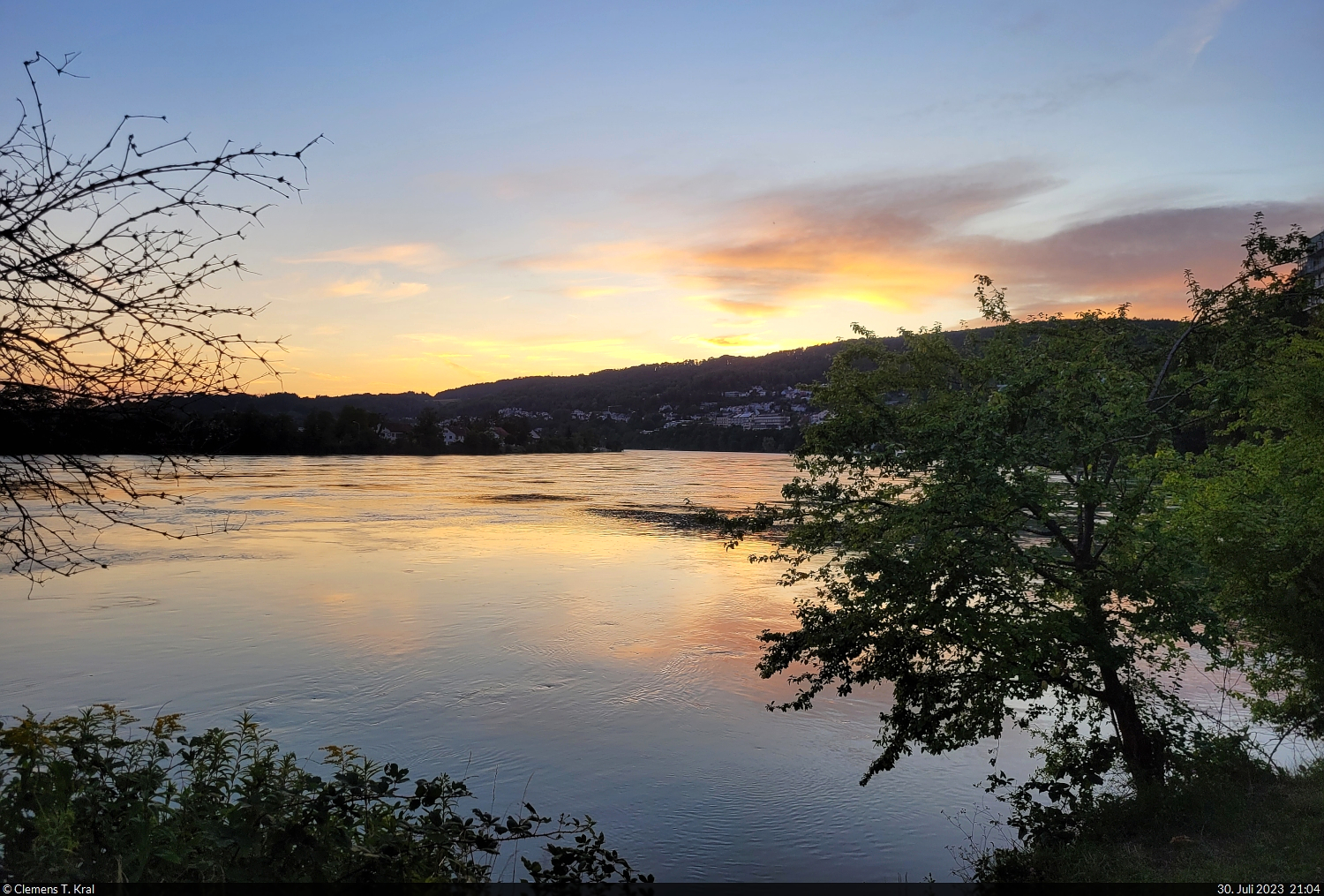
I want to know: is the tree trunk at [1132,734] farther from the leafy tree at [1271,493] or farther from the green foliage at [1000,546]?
the leafy tree at [1271,493]

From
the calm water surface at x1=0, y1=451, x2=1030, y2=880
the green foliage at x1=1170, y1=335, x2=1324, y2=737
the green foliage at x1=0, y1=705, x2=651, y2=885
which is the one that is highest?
the green foliage at x1=1170, y1=335, x2=1324, y2=737

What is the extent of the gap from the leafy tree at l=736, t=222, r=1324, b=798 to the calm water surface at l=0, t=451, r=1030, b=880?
5.16 feet

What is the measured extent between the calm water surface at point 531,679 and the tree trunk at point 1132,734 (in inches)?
80.1

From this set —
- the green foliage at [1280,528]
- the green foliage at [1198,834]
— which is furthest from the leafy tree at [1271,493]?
the green foliage at [1198,834]

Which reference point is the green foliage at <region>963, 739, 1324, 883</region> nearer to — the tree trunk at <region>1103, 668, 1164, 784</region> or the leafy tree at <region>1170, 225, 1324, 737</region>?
the tree trunk at <region>1103, 668, 1164, 784</region>

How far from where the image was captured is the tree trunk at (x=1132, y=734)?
952 centimetres

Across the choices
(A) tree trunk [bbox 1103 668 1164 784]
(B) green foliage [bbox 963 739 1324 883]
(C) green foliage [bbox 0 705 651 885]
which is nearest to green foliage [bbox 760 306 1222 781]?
(A) tree trunk [bbox 1103 668 1164 784]

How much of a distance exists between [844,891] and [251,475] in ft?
181

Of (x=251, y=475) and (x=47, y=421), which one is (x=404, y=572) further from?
(x=251, y=475)

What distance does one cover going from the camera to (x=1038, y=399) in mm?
9633

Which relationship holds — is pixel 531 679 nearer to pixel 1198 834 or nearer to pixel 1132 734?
pixel 1132 734

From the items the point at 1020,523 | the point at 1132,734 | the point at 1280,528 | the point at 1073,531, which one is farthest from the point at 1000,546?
the point at 1132,734

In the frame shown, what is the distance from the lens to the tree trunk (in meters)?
9.52

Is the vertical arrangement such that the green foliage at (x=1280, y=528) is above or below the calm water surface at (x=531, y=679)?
above
